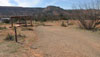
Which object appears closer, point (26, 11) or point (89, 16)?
point (89, 16)

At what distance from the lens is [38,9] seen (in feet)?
372

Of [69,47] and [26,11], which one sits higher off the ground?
[26,11]

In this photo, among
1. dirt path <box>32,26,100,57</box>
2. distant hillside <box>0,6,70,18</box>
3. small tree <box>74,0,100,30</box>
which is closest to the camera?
dirt path <box>32,26,100,57</box>

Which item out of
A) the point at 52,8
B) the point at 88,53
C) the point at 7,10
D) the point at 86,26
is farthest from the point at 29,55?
the point at 52,8

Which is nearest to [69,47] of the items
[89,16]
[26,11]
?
[89,16]

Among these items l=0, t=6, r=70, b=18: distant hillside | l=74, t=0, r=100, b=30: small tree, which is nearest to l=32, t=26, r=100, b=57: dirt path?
l=74, t=0, r=100, b=30: small tree

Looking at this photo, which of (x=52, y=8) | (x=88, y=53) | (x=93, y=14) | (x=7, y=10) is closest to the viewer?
(x=88, y=53)

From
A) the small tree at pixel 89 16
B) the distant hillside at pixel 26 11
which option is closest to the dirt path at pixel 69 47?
the small tree at pixel 89 16

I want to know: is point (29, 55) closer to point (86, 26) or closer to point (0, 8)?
point (86, 26)

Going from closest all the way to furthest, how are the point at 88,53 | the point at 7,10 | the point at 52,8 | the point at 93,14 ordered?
the point at 88,53, the point at 93,14, the point at 7,10, the point at 52,8

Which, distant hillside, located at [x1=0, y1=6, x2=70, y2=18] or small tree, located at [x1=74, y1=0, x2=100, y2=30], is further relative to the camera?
distant hillside, located at [x1=0, y1=6, x2=70, y2=18]

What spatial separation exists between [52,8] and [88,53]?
10554 centimetres

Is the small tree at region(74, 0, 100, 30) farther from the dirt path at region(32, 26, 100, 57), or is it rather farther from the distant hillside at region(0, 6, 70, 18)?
the distant hillside at region(0, 6, 70, 18)

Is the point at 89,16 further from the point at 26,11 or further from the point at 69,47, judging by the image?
the point at 26,11
